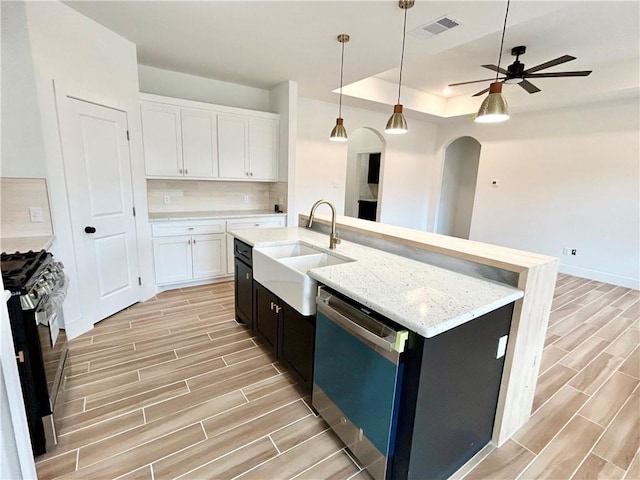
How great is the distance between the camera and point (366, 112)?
18.5 ft

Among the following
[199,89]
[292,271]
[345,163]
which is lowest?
[292,271]

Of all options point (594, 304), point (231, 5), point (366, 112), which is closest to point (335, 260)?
point (231, 5)

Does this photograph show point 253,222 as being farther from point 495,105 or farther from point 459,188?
point 459,188

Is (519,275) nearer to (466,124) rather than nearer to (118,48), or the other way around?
(118,48)

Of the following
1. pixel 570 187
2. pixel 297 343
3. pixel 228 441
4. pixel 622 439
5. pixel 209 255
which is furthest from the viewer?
pixel 570 187

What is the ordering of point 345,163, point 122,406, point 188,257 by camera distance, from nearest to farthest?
point 122,406, point 188,257, point 345,163

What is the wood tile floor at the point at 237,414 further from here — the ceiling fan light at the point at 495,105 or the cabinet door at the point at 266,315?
the ceiling fan light at the point at 495,105

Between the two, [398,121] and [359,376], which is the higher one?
[398,121]

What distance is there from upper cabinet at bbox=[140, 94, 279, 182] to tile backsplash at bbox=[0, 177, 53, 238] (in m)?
1.26

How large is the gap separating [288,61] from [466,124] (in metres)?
4.32

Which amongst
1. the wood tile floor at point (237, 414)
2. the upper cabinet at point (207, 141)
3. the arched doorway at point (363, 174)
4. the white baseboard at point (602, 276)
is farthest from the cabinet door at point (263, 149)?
the white baseboard at point (602, 276)

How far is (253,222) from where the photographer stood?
4.25 meters

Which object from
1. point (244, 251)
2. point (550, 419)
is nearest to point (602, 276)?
point (550, 419)

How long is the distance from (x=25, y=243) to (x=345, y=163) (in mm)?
4405
